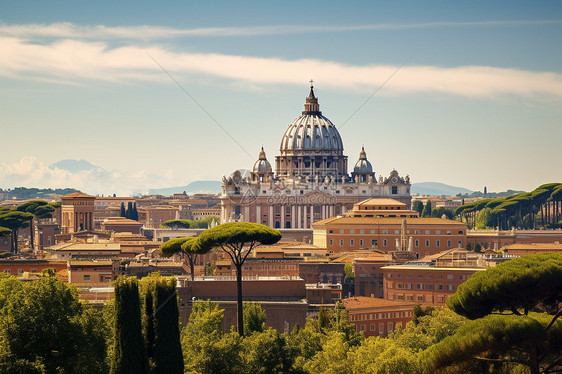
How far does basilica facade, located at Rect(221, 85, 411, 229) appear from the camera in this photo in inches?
5105

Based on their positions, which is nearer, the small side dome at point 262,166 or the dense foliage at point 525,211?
the dense foliage at point 525,211

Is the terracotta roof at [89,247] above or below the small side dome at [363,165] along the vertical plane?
below

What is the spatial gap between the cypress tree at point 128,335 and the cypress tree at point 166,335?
961 millimetres

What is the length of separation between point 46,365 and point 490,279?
10292 mm

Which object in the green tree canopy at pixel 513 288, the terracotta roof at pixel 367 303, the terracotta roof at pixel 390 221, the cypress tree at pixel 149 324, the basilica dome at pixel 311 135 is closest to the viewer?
the green tree canopy at pixel 513 288

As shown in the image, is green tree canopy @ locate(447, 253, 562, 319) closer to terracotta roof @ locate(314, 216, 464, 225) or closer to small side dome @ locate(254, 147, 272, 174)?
terracotta roof @ locate(314, 216, 464, 225)

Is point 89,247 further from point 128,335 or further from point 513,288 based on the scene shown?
point 513,288

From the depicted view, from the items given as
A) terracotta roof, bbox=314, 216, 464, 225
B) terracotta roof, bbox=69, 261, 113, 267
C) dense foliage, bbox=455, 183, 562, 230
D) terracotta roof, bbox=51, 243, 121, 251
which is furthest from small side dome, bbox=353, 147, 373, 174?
terracotta roof, bbox=69, 261, 113, 267

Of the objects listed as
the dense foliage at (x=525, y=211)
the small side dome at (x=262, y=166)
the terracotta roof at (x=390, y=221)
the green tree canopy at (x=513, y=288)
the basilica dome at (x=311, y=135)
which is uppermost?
the basilica dome at (x=311, y=135)

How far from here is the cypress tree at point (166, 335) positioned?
35438 mm

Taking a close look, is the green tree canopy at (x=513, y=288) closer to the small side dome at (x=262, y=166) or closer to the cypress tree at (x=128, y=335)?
the cypress tree at (x=128, y=335)

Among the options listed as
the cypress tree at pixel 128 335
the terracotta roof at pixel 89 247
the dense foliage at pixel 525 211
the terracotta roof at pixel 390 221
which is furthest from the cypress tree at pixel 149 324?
the dense foliage at pixel 525 211

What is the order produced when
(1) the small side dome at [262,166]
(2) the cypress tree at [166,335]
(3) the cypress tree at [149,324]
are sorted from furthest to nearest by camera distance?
(1) the small side dome at [262,166], (3) the cypress tree at [149,324], (2) the cypress tree at [166,335]

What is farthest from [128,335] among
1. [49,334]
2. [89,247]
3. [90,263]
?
[89,247]
